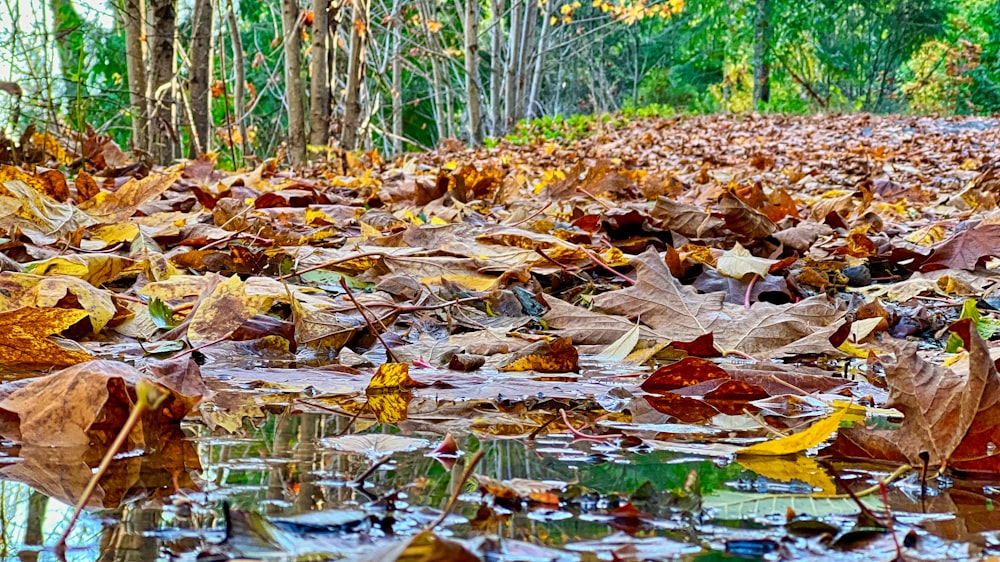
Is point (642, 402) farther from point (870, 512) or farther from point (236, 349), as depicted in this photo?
point (236, 349)

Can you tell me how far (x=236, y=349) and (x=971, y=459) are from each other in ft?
3.41

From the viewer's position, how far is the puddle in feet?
1.94

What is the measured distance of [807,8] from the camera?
2486 centimetres

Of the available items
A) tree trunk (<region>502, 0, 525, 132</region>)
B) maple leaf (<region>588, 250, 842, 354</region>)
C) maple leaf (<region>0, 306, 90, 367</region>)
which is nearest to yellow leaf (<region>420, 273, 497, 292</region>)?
maple leaf (<region>588, 250, 842, 354</region>)

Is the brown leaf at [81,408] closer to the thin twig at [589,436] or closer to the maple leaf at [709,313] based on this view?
the thin twig at [589,436]

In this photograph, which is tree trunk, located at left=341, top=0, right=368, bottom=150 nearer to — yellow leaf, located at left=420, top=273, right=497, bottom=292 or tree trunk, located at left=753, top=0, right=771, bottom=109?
yellow leaf, located at left=420, top=273, right=497, bottom=292

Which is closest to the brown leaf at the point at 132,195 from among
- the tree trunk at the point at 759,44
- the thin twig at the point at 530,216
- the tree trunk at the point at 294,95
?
the thin twig at the point at 530,216

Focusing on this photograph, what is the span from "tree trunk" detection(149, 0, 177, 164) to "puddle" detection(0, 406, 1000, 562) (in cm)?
552

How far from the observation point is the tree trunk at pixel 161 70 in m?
6.02

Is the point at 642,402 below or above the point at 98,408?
below

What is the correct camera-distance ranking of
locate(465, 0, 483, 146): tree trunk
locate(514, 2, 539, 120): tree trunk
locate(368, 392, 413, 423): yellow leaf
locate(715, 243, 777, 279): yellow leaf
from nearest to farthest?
locate(368, 392, 413, 423): yellow leaf → locate(715, 243, 777, 279): yellow leaf → locate(465, 0, 483, 146): tree trunk → locate(514, 2, 539, 120): tree trunk

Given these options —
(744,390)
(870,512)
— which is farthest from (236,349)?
(870,512)

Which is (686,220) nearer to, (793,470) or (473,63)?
(793,470)

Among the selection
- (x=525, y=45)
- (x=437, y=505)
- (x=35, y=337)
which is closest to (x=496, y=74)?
(x=525, y=45)
